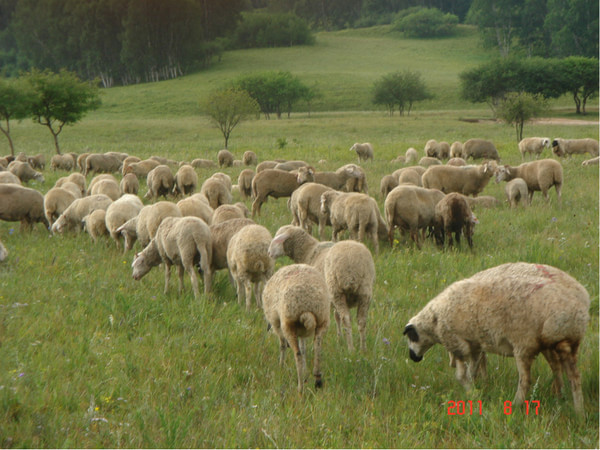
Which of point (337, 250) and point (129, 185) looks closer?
point (337, 250)

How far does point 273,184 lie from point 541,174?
723cm

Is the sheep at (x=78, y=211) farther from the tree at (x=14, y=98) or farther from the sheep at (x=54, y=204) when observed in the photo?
the tree at (x=14, y=98)

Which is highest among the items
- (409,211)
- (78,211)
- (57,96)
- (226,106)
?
(57,96)

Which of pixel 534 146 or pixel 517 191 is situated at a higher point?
pixel 517 191

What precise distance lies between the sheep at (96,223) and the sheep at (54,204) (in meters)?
1.74

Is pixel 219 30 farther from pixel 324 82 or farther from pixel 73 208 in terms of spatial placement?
pixel 73 208

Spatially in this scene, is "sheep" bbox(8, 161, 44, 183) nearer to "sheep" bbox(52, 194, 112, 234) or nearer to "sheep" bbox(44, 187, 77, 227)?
"sheep" bbox(44, 187, 77, 227)

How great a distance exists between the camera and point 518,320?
435 cm

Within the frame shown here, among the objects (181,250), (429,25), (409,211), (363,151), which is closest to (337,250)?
(181,250)

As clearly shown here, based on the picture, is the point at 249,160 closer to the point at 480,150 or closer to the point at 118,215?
the point at 480,150

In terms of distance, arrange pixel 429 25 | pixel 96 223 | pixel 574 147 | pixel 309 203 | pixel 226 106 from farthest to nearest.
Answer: pixel 429 25 → pixel 226 106 → pixel 574 147 → pixel 309 203 → pixel 96 223

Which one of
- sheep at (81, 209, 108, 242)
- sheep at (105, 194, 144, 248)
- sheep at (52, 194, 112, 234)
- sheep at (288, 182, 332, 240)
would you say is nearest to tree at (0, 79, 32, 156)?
sheep at (52, 194, 112, 234)

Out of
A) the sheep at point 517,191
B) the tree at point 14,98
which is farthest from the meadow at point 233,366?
the tree at point 14,98

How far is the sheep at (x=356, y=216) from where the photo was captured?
32.1ft
